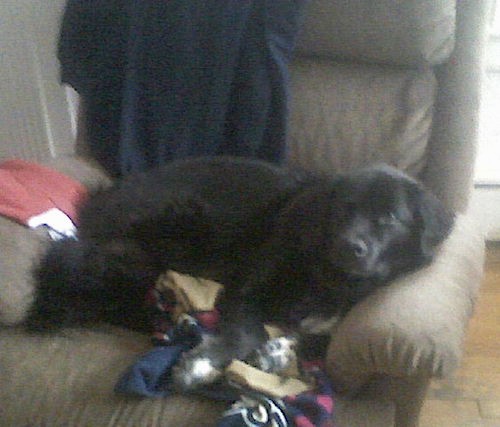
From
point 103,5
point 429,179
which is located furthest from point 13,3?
point 429,179

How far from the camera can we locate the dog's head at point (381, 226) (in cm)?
150

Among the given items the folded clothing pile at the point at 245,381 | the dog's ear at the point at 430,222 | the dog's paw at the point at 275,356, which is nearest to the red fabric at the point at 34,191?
the folded clothing pile at the point at 245,381

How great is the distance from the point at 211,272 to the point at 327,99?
68 cm

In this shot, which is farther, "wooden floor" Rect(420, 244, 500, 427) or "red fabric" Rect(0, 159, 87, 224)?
"wooden floor" Rect(420, 244, 500, 427)

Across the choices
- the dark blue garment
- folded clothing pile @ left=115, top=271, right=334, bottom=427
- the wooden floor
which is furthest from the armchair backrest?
folded clothing pile @ left=115, top=271, right=334, bottom=427

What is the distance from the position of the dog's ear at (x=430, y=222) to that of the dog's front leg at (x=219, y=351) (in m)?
0.45

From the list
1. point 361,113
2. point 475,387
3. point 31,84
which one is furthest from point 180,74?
point 475,387

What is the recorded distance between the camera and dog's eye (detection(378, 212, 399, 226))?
60.3 inches

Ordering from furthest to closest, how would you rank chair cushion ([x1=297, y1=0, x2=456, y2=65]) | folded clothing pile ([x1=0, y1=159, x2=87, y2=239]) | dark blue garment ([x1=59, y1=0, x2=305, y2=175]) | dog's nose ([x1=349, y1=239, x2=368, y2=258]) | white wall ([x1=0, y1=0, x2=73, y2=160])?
white wall ([x1=0, y1=0, x2=73, y2=160]) → dark blue garment ([x1=59, y1=0, x2=305, y2=175]) → chair cushion ([x1=297, y1=0, x2=456, y2=65]) → folded clothing pile ([x1=0, y1=159, x2=87, y2=239]) → dog's nose ([x1=349, y1=239, x2=368, y2=258])

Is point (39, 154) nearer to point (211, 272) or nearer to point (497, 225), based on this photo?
point (211, 272)

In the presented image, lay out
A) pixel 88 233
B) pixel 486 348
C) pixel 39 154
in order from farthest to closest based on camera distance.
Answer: pixel 39 154, pixel 486 348, pixel 88 233

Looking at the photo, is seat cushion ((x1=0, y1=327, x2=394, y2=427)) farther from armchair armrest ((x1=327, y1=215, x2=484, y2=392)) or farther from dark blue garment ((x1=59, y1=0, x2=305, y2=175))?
dark blue garment ((x1=59, y1=0, x2=305, y2=175))

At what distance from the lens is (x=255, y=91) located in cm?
194

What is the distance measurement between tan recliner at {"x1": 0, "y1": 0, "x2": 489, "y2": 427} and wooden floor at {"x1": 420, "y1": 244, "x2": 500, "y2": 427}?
23.0 inches
